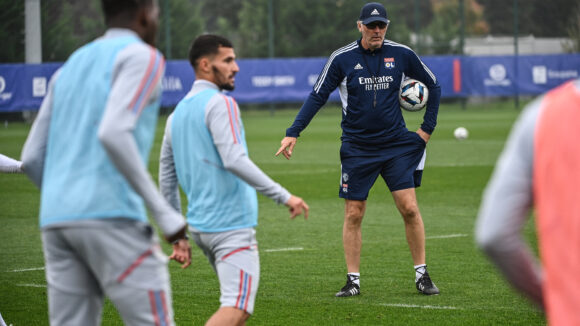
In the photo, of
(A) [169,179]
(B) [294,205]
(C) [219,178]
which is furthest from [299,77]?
(B) [294,205]

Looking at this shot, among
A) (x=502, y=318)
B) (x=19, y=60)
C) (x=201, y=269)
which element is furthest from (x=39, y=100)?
(x=502, y=318)

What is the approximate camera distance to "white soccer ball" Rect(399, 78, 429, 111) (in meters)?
8.68

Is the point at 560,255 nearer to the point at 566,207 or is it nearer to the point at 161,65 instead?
the point at 566,207

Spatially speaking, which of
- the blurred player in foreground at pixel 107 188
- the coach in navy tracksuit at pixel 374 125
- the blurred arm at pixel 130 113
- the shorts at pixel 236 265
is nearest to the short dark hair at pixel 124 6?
the blurred player in foreground at pixel 107 188

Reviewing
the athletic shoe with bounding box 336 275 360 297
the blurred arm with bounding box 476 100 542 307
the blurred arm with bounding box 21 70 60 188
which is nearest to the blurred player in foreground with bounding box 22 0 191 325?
the blurred arm with bounding box 21 70 60 188

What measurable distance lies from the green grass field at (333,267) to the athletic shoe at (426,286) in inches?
3.4

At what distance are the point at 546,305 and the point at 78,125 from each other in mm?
1839

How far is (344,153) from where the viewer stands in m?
8.41

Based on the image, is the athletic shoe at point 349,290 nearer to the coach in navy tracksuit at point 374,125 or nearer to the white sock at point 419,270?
the coach in navy tracksuit at point 374,125

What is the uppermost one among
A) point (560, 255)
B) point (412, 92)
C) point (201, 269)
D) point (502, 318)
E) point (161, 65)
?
point (161, 65)

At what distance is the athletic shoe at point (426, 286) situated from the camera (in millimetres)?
7918

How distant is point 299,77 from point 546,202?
120ft

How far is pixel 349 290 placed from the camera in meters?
7.90

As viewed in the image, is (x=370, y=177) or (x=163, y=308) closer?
(x=163, y=308)
